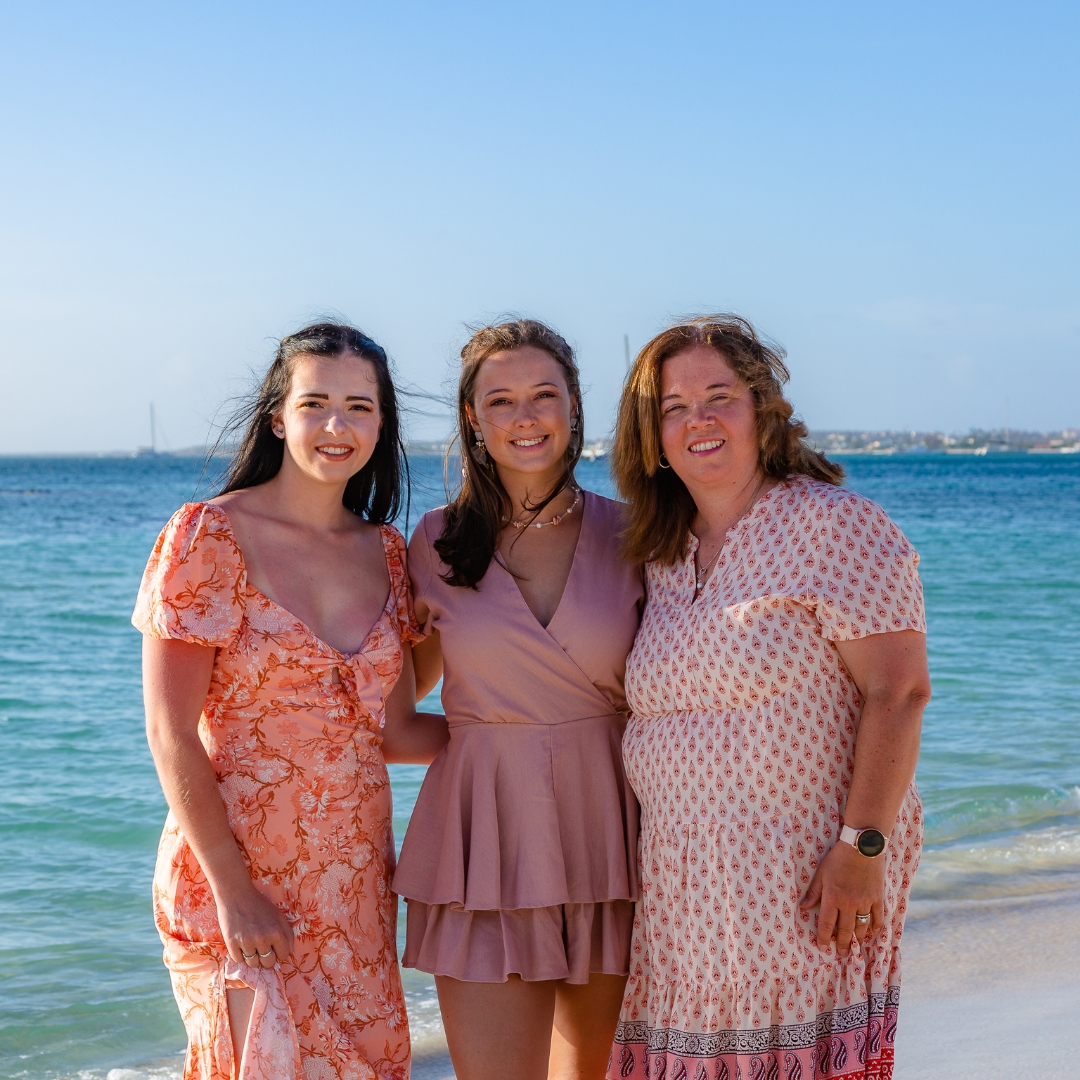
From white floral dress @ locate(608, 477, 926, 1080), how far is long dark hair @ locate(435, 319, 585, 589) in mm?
667

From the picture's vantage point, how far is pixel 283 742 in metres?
2.77

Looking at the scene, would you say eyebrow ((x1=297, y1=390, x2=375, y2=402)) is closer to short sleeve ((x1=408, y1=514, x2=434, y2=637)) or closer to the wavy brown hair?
short sleeve ((x1=408, y1=514, x2=434, y2=637))

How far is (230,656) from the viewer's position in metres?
2.72

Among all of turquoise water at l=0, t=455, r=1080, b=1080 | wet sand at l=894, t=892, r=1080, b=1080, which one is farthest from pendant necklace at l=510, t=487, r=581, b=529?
wet sand at l=894, t=892, r=1080, b=1080

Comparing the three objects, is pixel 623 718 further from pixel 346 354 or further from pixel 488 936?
pixel 346 354

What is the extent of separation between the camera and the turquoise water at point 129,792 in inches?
183

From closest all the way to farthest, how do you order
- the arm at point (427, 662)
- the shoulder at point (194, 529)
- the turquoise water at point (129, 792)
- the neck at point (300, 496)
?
1. the shoulder at point (194, 529)
2. the neck at point (300, 496)
3. the arm at point (427, 662)
4. the turquoise water at point (129, 792)

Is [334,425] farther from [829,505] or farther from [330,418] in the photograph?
[829,505]

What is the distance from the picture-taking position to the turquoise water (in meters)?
4.66

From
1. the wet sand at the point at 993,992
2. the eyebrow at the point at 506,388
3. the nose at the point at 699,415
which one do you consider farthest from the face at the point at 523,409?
the wet sand at the point at 993,992

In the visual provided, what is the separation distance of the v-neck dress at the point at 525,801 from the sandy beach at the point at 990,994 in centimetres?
137

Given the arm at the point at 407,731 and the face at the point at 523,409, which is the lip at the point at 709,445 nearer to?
the face at the point at 523,409

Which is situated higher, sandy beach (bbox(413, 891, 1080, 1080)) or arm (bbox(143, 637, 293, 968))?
arm (bbox(143, 637, 293, 968))

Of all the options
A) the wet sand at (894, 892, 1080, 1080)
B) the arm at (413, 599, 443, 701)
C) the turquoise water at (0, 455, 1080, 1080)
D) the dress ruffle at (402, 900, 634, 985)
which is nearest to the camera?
the dress ruffle at (402, 900, 634, 985)
